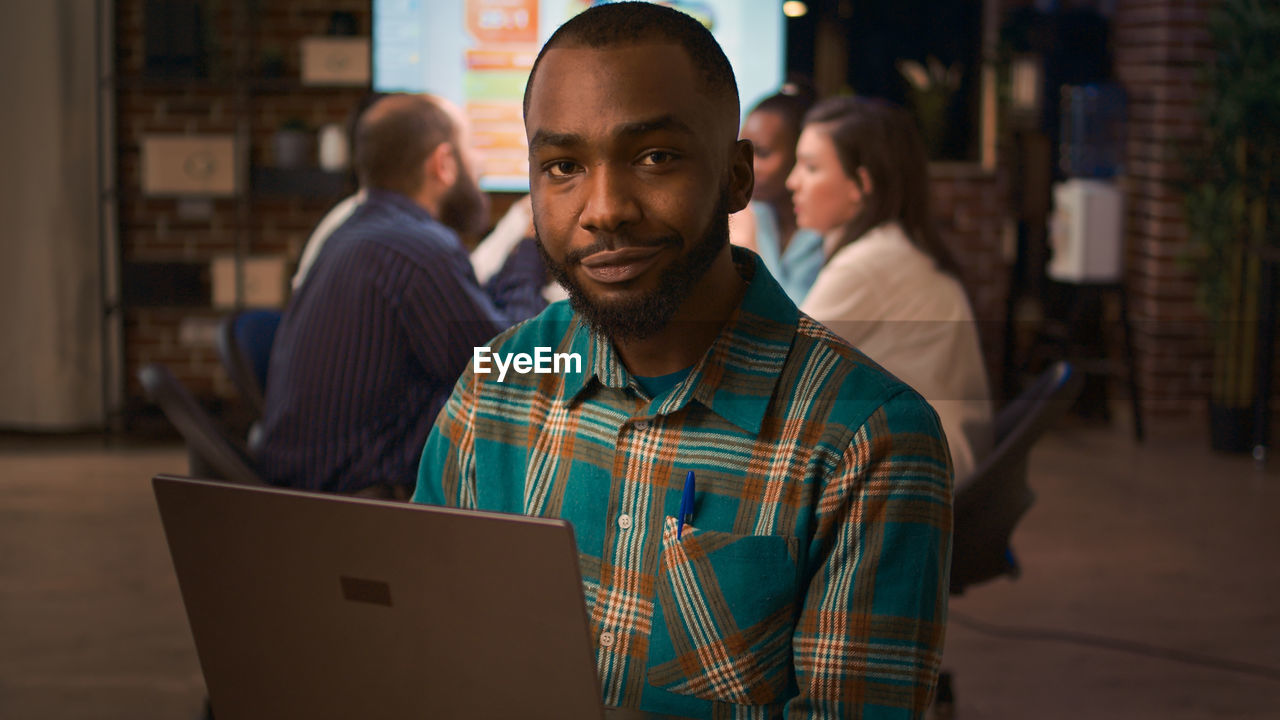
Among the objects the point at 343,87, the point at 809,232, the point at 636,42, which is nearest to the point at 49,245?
the point at 343,87

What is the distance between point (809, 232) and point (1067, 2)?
588 cm

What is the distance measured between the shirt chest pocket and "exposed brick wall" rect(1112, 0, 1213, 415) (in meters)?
5.03

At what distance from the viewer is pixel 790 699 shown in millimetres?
1030

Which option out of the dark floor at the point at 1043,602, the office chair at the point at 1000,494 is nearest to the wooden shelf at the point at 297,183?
the dark floor at the point at 1043,602

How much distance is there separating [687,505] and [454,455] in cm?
25

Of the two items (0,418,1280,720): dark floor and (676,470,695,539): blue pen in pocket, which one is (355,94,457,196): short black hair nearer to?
(0,418,1280,720): dark floor

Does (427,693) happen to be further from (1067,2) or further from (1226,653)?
(1067,2)

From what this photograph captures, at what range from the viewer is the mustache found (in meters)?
1.00

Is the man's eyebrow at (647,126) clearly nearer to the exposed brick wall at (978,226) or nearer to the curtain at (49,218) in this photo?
the curtain at (49,218)

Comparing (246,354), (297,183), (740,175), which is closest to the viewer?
(740,175)

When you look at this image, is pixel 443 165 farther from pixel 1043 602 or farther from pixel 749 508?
pixel 1043 602

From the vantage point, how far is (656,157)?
39.0 inches

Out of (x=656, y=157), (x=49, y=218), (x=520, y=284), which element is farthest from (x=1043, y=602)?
(x=49, y=218)

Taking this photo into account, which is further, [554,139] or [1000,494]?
[1000,494]
